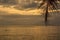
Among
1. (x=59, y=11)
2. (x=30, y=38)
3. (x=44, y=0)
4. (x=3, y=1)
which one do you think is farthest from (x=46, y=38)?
(x=3, y=1)

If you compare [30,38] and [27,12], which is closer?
[30,38]

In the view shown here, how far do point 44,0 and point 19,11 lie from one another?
33.4ft

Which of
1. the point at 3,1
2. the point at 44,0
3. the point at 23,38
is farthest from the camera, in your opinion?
the point at 3,1

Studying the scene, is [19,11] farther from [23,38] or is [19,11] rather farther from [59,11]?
[23,38]

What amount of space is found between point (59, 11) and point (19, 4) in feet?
28.5

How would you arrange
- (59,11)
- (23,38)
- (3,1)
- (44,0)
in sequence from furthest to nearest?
(3,1), (59,11), (44,0), (23,38)

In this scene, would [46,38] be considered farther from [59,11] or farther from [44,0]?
[59,11]

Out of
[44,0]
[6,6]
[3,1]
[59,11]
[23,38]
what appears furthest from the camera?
[3,1]

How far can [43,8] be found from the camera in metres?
30.8

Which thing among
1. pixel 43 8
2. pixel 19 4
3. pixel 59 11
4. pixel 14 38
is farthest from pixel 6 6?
pixel 14 38

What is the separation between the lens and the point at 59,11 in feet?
127

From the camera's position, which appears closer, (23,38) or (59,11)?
(23,38)

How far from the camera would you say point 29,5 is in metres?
45.0

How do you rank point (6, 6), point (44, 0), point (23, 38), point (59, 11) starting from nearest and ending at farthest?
point (23, 38) < point (44, 0) < point (59, 11) < point (6, 6)
